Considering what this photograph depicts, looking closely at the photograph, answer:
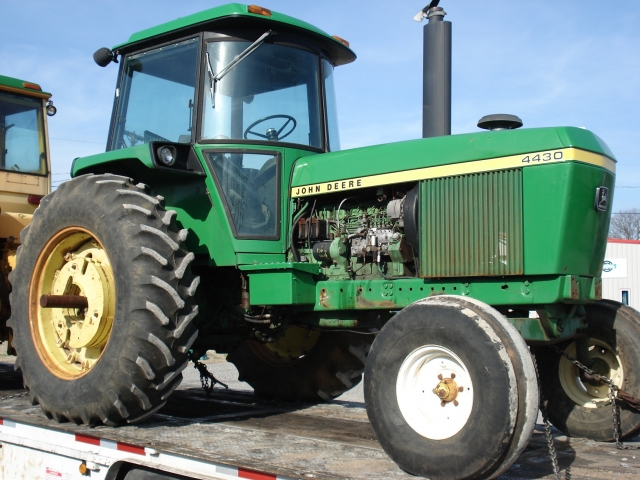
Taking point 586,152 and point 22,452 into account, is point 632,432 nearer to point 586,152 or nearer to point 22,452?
point 586,152

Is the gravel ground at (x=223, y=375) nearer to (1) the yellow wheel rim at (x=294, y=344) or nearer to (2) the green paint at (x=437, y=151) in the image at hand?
(1) the yellow wheel rim at (x=294, y=344)

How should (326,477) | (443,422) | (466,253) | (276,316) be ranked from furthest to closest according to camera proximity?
(276,316)
(466,253)
(443,422)
(326,477)

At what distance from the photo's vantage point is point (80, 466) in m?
4.29

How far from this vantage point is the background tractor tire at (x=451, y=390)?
11.0ft

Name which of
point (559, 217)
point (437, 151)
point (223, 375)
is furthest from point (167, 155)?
point (223, 375)

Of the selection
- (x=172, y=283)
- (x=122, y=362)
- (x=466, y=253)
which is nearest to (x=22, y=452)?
(x=122, y=362)

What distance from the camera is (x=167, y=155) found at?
16.3 ft

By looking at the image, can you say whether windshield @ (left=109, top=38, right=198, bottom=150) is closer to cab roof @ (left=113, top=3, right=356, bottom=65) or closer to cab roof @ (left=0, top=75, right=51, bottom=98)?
cab roof @ (left=113, top=3, right=356, bottom=65)

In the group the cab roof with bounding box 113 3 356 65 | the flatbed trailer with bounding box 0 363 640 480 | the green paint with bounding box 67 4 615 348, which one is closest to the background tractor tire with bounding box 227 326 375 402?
the flatbed trailer with bounding box 0 363 640 480

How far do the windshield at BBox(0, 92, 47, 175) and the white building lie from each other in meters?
23.3

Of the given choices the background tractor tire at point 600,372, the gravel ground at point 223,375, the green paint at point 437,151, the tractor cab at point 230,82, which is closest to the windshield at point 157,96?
the tractor cab at point 230,82

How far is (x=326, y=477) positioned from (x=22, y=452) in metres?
2.39

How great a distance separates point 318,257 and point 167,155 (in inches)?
48.2

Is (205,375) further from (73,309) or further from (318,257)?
(318,257)
